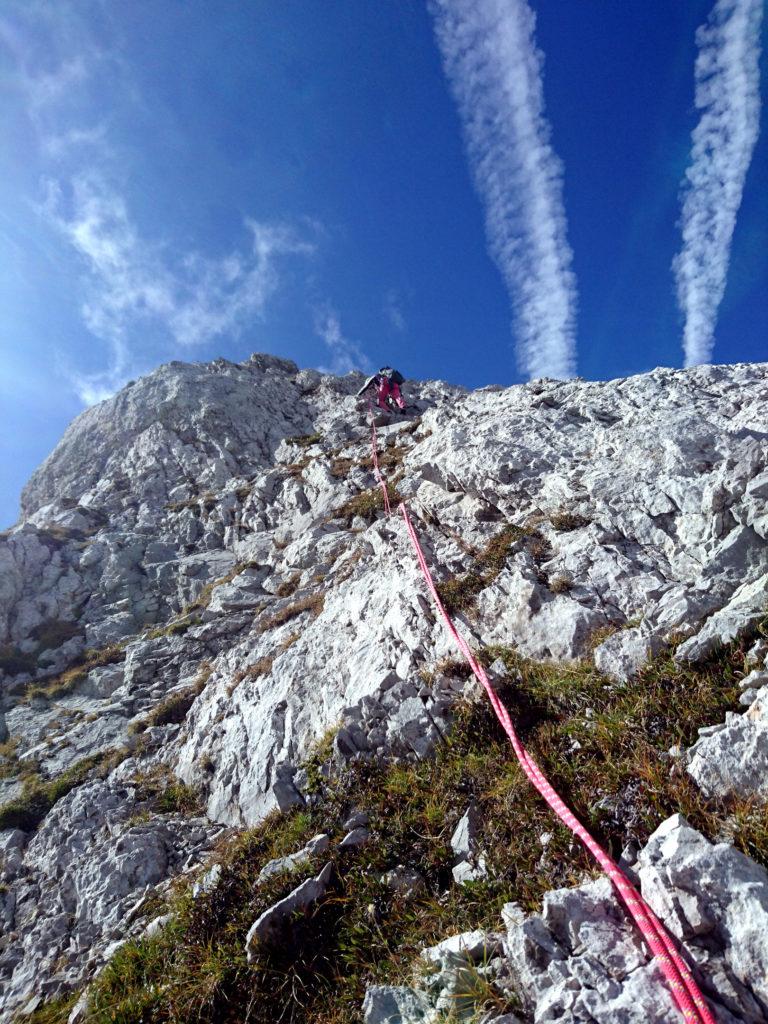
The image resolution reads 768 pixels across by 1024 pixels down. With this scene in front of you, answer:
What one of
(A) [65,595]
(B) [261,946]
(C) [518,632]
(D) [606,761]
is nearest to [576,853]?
(D) [606,761]

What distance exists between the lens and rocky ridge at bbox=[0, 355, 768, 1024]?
13.4 ft

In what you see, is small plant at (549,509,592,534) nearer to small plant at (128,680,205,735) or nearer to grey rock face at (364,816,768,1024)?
grey rock face at (364,816,768,1024)

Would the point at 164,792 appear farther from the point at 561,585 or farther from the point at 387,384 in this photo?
the point at 387,384

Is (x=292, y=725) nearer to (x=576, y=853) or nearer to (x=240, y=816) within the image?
(x=240, y=816)

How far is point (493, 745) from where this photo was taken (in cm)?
700

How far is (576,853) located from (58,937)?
942 centimetres

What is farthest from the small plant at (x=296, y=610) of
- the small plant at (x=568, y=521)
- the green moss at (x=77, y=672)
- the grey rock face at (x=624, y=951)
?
the grey rock face at (x=624, y=951)

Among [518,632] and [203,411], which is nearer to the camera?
[518,632]

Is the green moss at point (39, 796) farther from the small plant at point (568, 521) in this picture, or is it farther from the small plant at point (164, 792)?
the small plant at point (568, 521)

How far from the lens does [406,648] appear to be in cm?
1009

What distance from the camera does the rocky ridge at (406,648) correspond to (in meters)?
4.08

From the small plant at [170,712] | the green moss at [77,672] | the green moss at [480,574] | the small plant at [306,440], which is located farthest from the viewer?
the small plant at [306,440]

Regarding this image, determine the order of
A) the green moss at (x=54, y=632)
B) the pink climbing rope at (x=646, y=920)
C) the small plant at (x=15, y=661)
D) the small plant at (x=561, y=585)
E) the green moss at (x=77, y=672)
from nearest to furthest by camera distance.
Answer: the pink climbing rope at (x=646, y=920)
the small plant at (x=561, y=585)
the green moss at (x=77, y=672)
the small plant at (x=15, y=661)
the green moss at (x=54, y=632)

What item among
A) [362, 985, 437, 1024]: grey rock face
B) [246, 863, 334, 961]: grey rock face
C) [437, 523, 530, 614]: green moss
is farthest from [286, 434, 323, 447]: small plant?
[362, 985, 437, 1024]: grey rock face
